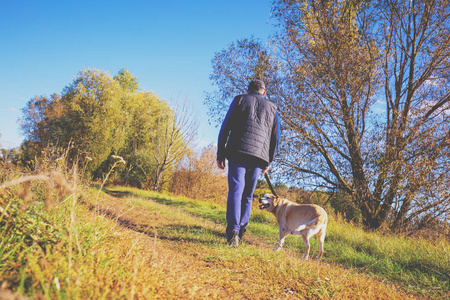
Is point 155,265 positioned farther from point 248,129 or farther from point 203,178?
point 203,178

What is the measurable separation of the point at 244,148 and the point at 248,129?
31 centimetres

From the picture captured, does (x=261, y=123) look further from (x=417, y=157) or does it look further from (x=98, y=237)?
(x=417, y=157)

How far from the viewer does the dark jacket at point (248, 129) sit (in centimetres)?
368

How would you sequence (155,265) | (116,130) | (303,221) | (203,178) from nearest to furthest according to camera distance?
(155,265) < (303,221) < (203,178) < (116,130)

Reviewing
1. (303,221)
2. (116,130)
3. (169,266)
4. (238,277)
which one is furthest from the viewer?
(116,130)

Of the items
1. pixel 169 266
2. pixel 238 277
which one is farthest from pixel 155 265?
pixel 238 277

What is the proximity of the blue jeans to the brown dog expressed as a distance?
0.76 metres

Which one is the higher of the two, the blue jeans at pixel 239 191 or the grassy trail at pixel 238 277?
the blue jeans at pixel 239 191

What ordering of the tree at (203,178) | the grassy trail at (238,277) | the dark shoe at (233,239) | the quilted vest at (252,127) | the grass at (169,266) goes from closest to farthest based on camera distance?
the grass at (169,266) → the grassy trail at (238,277) → the dark shoe at (233,239) → the quilted vest at (252,127) → the tree at (203,178)

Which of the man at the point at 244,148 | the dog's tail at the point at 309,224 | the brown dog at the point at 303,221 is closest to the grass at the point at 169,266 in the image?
the man at the point at 244,148

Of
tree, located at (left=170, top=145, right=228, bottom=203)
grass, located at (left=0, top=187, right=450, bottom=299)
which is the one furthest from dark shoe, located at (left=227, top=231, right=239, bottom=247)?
tree, located at (left=170, top=145, right=228, bottom=203)

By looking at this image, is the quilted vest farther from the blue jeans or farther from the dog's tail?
the dog's tail

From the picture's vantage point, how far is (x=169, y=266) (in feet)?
A: 7.02

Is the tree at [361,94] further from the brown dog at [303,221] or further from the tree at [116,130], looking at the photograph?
the tree at [116,130]
